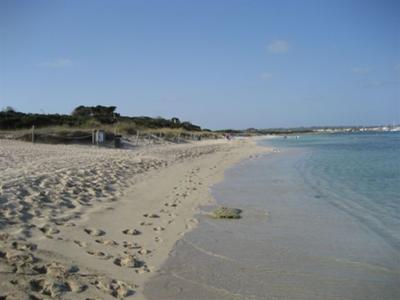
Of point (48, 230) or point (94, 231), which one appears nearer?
point (48, 230)

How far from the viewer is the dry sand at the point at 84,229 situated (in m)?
3.60

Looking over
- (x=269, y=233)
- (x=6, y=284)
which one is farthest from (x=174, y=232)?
(x=6, y=284)

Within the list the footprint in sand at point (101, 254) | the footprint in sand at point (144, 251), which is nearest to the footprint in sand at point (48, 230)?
the footprint in sand at point (101, 254)

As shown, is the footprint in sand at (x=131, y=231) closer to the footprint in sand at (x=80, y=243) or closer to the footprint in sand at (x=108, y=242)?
the footprint in sand at (x=108, y=242)

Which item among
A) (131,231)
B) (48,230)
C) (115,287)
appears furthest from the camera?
(131,231)

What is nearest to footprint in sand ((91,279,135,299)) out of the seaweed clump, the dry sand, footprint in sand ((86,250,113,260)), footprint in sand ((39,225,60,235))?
the dry sand

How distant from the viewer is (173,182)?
1161 centimetres

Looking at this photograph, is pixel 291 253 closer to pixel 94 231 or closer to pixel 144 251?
pixel 144 251


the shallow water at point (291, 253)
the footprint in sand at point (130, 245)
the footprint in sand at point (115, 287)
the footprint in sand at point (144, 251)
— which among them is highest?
the footprint in sand at point (115, 287)

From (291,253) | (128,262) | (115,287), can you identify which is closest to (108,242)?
(128,262)

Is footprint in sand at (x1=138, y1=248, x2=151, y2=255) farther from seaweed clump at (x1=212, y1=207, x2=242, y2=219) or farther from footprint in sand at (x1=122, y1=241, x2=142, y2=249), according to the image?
seaweed clump at (x1=212, y1=207, x2=242, y2=219)

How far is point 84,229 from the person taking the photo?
559 cm

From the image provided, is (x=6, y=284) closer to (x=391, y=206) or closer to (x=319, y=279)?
(x=319, y=279)

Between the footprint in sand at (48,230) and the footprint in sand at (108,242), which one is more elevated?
the footprint in sand at (48,230)
